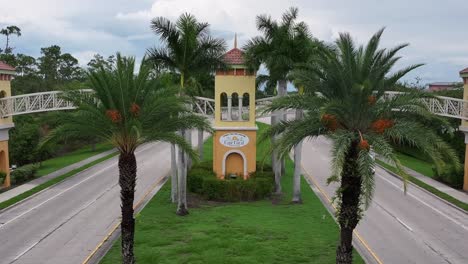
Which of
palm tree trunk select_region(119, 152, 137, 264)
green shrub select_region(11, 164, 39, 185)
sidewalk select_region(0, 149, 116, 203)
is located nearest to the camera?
palm tree trunk select_region(119, 152, 137, 264)

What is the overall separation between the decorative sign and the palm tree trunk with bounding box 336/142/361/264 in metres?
15.6

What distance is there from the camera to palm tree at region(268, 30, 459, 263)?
1334 cm

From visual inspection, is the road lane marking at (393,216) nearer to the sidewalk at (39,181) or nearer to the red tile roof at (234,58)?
the red tile roof at (234,58)

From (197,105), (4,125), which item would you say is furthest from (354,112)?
(4,125)

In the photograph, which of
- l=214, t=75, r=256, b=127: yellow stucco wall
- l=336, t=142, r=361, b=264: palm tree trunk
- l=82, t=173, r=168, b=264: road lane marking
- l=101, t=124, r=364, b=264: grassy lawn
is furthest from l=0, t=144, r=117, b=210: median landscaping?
l=336, t=142, r=361, b=264: palm tree trunk

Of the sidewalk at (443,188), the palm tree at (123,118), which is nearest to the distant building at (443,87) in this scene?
the sidewalk at (443,188)

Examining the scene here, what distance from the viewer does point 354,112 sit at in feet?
45.1

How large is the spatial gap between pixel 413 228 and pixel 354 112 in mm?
11057

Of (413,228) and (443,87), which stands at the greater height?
(443,87)

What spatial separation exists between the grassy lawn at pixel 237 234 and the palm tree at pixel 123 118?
2.90m

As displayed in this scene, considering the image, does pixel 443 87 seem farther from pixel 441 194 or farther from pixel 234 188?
pixel 234 188

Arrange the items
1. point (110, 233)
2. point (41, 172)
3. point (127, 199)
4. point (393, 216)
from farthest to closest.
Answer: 1. point (41, 172)
2. point (393, 216)
3. point (110, 233)
4. point (127, 199)

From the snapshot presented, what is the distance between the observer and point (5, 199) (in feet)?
94.4

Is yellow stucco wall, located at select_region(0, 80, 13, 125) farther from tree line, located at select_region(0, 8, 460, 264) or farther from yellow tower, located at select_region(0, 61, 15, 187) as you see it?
tree line, located at select_region(0, 8, 460, 264)
